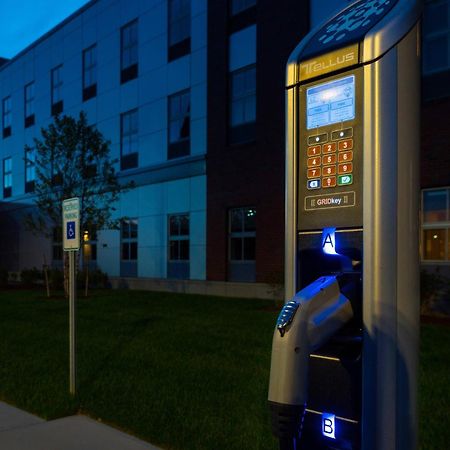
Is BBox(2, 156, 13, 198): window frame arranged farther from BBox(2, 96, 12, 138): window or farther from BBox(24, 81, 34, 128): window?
BBox(24, 81, 34, 128): window

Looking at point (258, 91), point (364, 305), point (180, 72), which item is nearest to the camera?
point (364, 305)

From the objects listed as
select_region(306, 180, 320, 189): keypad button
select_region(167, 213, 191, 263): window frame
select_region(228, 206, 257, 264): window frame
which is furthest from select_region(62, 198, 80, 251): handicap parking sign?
select_region(167, 213, 191, 263): window frame

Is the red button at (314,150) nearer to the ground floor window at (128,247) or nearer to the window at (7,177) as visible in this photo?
the ground floor window at (128,247)

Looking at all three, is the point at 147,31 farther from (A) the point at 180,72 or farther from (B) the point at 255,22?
(B) the point at 255,22

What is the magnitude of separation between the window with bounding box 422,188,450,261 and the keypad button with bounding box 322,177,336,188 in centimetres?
1170

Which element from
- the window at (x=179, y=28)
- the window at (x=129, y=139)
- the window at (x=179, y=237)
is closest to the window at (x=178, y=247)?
the window at (x=179, y=237)

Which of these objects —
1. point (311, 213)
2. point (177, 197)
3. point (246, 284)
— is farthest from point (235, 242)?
point (311, 213)

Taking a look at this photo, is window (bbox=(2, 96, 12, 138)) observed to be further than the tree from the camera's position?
Yes

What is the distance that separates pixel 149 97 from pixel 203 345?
51.4 ft

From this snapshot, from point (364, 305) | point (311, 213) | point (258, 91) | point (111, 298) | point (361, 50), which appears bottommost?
point (111, 298)

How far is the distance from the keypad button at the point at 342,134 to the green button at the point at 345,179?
158 millimetres

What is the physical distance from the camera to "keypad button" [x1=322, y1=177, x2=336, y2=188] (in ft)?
7.79

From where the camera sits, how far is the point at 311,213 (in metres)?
2.47

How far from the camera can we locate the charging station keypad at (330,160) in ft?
7.65
